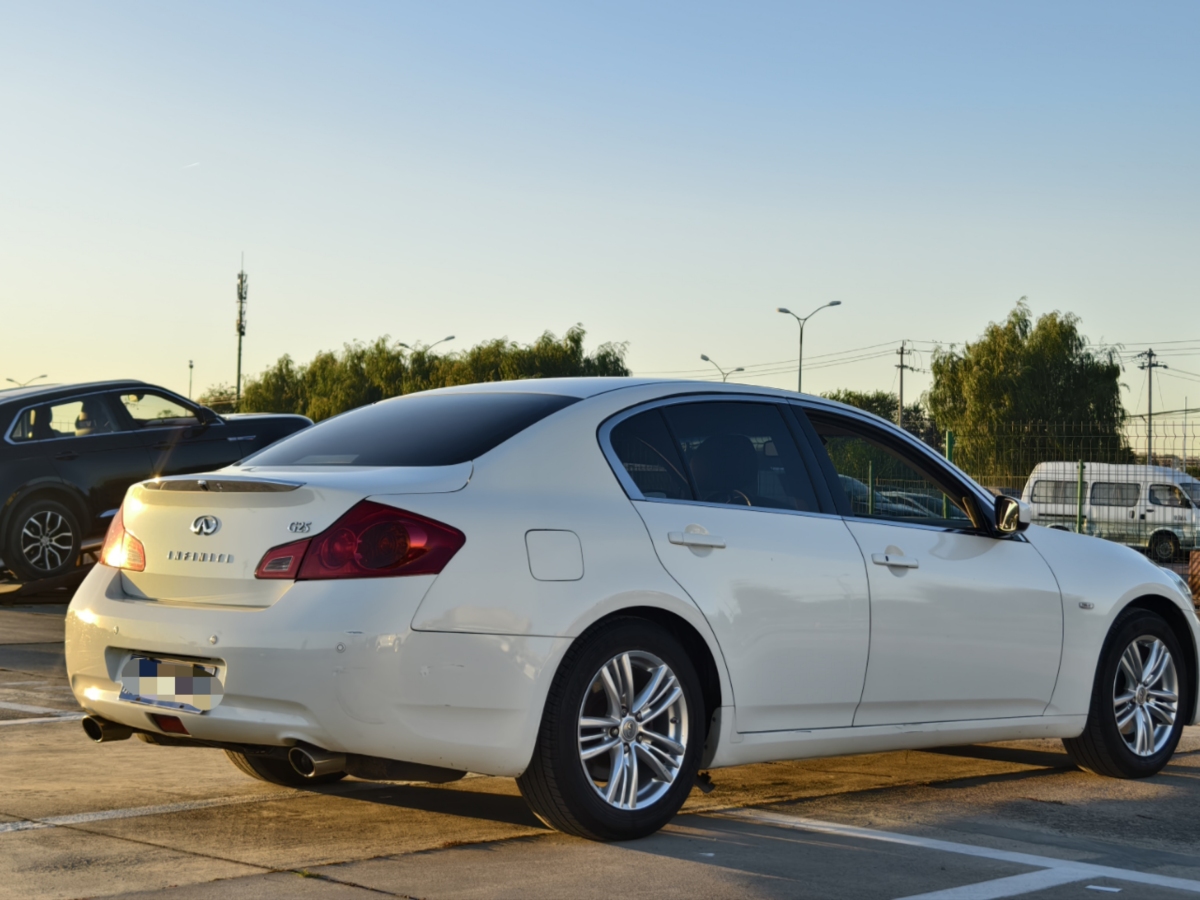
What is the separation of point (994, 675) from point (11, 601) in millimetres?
11414

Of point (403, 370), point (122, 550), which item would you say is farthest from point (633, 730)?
point (403, 370)

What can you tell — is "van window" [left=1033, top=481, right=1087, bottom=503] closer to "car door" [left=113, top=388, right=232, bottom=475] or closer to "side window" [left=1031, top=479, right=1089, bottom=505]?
"side window" [left=1031, top=479, right=1089, bottom=505]

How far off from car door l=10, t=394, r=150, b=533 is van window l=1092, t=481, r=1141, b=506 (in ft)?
50.6

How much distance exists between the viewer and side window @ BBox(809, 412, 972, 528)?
6.01 meters

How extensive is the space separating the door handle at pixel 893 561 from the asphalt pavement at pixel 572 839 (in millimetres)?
919

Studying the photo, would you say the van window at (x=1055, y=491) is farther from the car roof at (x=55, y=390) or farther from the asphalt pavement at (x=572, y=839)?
the asphalt pavement at (x=572, y=839)

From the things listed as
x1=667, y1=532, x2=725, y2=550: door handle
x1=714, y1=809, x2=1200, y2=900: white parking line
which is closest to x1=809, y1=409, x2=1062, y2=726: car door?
x1=714, y1=809, x2=1200, y2=900: white parking line

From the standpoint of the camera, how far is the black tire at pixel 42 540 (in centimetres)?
1370

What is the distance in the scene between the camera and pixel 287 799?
564cm

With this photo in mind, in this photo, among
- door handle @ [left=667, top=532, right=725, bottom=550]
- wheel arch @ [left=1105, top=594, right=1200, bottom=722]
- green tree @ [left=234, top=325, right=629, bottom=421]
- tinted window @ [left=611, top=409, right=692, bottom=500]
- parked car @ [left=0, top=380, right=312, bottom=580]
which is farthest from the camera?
green tree @ [left=234, top=325, right=629, bottom=421]

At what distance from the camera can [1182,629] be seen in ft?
23.5

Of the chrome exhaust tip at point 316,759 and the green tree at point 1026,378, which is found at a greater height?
the green tree at point 1026,378

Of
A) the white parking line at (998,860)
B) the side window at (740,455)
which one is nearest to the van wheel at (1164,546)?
the side window at (740,455)

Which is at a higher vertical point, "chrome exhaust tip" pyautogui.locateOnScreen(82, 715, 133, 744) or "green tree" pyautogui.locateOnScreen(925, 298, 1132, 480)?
"green tree" pyautogui.locateOnScreen(925, 298, 1132, 480)
